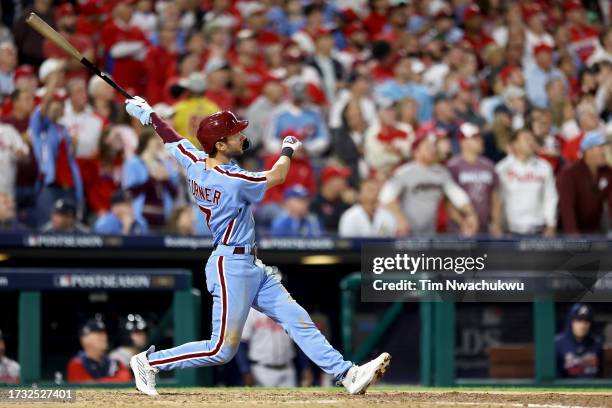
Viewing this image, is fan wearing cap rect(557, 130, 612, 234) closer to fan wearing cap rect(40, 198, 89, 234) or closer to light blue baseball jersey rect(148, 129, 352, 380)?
→ fan wearing cap rect(40, 198, 89, 234)

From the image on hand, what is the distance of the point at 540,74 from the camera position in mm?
15078

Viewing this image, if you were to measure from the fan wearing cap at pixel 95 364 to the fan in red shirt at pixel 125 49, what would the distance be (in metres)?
3.92

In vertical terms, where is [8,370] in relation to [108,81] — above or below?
below

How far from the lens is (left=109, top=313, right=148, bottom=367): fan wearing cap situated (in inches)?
380

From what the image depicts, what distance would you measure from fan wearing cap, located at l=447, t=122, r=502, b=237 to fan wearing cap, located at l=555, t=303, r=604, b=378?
5.58 feet

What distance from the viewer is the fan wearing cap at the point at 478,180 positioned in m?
11.9

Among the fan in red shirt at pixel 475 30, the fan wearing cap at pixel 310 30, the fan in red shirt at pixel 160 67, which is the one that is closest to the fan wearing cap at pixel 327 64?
the fan wearing cap at pixel 310 30

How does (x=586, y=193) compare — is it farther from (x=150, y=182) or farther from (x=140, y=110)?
(x=140, y=110)

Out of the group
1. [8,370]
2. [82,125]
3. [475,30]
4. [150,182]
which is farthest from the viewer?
[475,30]

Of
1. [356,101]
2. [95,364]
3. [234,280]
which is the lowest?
[95,364]

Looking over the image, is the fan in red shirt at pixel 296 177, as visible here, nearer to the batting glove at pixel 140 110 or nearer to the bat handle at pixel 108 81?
the bat handle at pixel 108 81

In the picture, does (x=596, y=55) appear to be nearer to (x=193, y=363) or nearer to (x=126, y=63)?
(x=126, y=63)

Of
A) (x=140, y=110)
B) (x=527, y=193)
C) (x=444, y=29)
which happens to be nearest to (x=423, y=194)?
(x=527, y=193)

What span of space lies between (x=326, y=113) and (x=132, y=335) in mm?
4590
